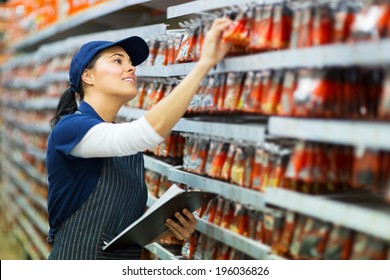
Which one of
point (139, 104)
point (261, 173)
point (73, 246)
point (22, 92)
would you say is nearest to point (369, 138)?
point (261, 173)

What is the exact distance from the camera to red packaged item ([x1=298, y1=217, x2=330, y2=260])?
6.05 feet

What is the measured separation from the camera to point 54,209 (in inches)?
103

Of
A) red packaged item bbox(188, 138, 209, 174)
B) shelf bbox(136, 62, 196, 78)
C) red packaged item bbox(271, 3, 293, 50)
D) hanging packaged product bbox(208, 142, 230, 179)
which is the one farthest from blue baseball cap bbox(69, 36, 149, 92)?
red packaged item bbox(271, 3, 293, 50)

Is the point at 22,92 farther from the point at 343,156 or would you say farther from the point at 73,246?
the point at 343,156

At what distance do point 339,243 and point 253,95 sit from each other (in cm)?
60

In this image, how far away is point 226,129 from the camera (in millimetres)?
2270

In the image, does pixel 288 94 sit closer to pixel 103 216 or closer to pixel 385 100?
pixel 385 100

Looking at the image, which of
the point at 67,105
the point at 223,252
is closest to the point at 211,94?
the point at 223,252

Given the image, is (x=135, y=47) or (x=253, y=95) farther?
(x=135, y=47)

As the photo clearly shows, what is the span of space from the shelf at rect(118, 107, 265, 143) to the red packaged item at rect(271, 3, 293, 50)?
28 cm

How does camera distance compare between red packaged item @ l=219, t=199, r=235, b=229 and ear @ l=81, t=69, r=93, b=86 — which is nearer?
red packaged item @ l=219, t=199, r=235, b=229

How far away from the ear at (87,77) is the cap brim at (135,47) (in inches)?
6.9

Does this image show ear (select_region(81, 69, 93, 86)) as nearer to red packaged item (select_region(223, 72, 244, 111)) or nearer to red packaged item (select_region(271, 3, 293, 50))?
red packaged item (select_region(223, 72, 244, 111))

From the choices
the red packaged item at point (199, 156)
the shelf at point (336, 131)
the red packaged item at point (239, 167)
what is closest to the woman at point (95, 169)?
the red packaged item at point (199, 156)
